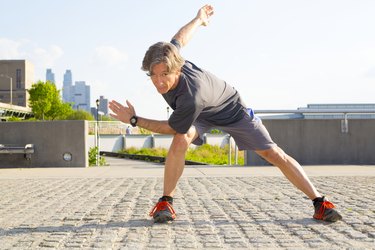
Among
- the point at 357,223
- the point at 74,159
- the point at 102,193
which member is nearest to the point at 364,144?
the point at 74,159

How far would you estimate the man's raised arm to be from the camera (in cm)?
383

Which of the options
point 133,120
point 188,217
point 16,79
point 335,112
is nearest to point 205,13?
point 133,120

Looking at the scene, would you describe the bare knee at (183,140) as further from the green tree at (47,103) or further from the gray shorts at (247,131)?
the green tree at (47,103)

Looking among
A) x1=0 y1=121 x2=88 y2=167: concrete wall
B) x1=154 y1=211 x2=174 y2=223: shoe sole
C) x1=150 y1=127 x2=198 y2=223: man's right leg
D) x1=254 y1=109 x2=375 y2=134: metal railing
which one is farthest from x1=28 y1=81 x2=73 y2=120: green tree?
x1=154 y1=211 x2=174 y2=223: shoe sole

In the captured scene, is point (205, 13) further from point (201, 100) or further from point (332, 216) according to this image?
point (332, 216)

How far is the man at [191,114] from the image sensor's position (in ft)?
11.1

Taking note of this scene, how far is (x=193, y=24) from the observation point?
13.1 ft

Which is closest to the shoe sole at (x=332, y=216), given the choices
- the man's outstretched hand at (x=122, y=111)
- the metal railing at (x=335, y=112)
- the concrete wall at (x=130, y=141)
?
the man's outstretched hand at (x=122, y=111)

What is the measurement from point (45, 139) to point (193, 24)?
6850 millimetres

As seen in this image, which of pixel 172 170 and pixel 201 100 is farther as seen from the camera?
pixel 172 170

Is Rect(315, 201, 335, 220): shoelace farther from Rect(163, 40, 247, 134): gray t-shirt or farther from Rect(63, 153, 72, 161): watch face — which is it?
Rect(63, 153, 72, 161): watch face

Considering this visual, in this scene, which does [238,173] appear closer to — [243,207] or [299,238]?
[243,207]

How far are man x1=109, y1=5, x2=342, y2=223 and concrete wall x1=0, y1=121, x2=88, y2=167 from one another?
651 centimetres

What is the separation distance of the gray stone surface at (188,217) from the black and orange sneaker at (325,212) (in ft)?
0.19
